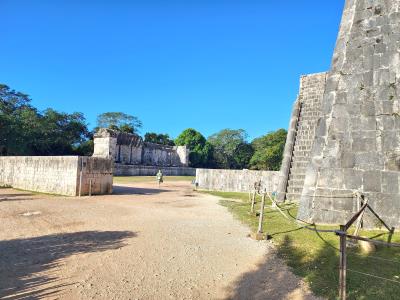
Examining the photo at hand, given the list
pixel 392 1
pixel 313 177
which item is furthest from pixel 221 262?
pixel 392 1

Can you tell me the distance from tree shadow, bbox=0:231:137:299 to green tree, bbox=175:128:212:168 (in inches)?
2045

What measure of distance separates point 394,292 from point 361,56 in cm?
628

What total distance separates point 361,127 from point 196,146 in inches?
2113

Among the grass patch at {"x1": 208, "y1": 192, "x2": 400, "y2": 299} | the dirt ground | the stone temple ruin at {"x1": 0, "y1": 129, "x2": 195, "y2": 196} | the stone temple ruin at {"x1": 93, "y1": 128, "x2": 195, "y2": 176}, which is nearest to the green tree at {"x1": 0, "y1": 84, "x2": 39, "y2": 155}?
the stone temple ruin at {"x1": 93, "y1": 128, "x2": 195, "y2": 176}

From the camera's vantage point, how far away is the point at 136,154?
4653 centimetres

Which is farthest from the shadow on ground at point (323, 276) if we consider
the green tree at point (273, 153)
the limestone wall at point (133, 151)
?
the limestone wall at point (133, 151)

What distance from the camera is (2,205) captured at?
11203 millimetres

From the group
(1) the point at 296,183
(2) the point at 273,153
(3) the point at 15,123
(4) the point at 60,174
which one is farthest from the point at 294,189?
(3) the point at 15,123

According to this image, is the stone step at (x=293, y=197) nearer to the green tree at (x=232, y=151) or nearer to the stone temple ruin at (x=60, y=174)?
the stone temple ruin at (x=60, y=174)

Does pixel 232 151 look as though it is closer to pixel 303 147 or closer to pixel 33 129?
pixel 33 129

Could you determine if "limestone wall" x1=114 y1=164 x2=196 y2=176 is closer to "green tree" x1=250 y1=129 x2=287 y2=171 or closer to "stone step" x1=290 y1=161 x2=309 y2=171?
"green tree" x1=250 y1=129 x2=287 y2=171

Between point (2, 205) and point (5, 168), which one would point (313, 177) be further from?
point (5, 168)

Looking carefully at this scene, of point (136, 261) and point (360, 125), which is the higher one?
point (360, 125)

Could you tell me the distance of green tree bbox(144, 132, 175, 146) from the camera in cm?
6575
